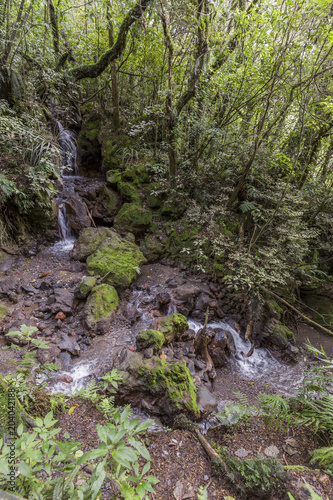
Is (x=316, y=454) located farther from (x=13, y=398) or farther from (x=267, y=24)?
(x=267, y=24)

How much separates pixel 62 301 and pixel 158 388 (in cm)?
301

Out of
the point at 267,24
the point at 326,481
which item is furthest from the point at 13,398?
the point at 267,24

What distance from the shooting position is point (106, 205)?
7.93 m

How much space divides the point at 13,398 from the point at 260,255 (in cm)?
592

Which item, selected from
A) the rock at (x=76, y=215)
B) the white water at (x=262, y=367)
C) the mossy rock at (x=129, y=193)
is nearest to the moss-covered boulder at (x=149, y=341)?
the white water at (x=262, y=367)

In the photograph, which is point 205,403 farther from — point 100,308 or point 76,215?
point 76,215

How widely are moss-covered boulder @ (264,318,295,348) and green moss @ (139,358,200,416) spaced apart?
3315mm

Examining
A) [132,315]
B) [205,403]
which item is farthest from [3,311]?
[205,403]

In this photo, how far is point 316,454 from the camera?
2268 millimetres

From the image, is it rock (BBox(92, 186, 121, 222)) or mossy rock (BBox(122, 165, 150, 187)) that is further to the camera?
mossy rock (BBox(122, 165, 150, 187))

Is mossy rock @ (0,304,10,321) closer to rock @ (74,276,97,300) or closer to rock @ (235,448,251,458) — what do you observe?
rock @ (74,276,97,300)

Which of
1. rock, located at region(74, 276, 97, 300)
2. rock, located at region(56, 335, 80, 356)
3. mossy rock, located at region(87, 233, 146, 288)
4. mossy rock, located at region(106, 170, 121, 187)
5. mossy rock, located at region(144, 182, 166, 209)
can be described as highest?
mossy rock, located at region(106, 170, 121, 187)

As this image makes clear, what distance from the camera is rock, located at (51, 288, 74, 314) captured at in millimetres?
4884

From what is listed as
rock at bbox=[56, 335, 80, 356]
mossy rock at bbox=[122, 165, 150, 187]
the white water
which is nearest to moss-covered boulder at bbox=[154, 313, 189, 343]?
the white water
